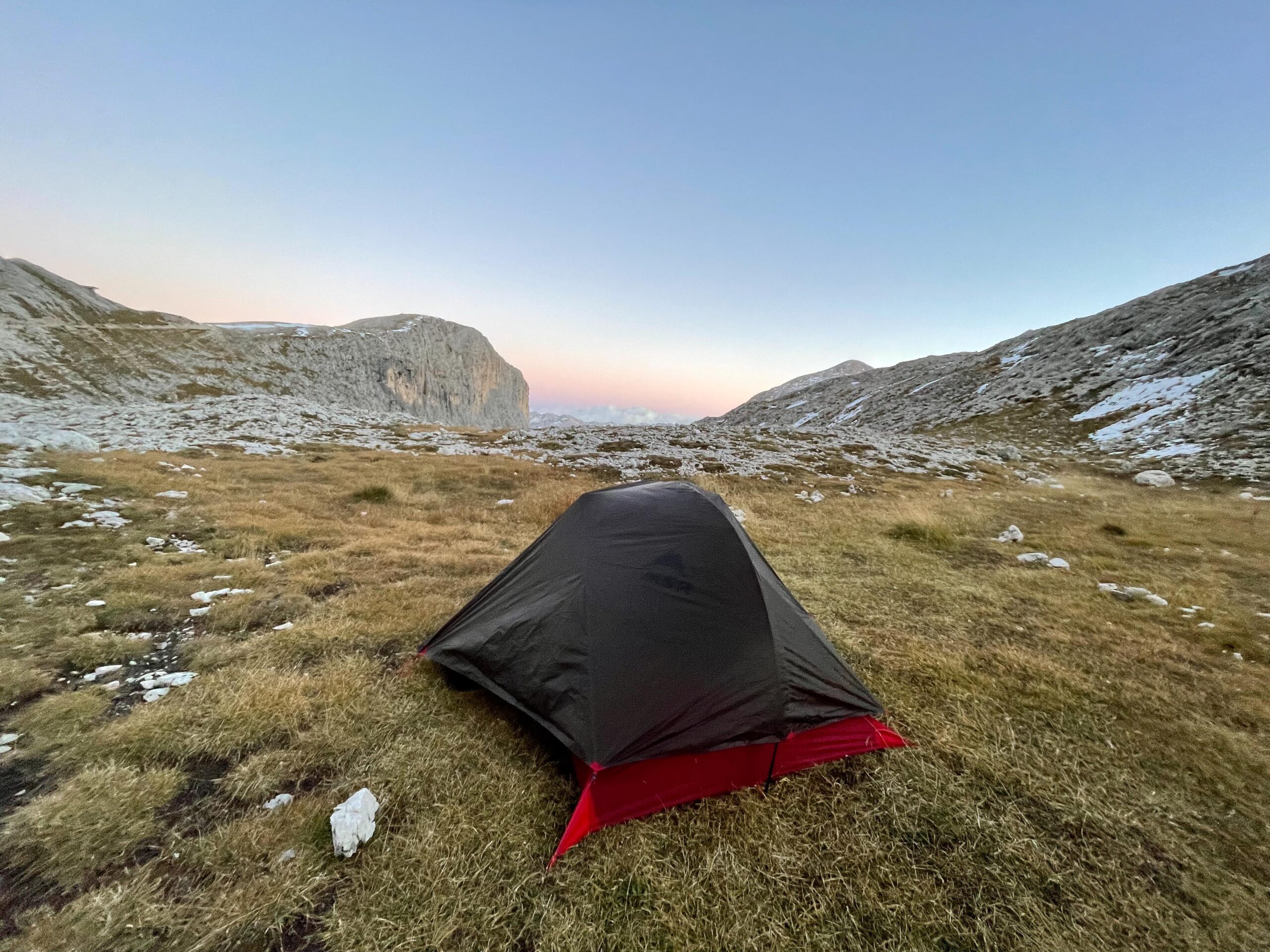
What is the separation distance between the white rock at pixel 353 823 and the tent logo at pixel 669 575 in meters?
3.03

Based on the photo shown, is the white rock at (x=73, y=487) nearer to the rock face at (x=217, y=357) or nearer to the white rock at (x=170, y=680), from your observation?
the white rock at (x=170, y=680)

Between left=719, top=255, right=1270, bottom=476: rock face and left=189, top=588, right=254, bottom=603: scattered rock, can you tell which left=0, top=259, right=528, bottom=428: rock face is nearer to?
left=189, top=588, right=254, bottom=603: scattered rock

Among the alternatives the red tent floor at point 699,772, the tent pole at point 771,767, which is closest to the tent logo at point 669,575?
the red tent floor at point 699,772

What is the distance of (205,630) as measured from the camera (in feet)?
20.6

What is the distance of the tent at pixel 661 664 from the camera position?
412cm

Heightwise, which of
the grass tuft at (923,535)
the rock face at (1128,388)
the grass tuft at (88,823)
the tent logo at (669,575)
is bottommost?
the grass tuft at (88,823)

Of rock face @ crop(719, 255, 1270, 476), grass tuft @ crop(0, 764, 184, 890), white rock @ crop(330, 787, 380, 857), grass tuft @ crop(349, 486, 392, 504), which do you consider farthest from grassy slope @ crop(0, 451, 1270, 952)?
rock face @ crop(719, 255, 1270, 476)

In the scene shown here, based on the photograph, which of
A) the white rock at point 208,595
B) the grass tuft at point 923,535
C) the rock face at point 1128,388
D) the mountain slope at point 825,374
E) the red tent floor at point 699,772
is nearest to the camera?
the red tent floor at point 699,772

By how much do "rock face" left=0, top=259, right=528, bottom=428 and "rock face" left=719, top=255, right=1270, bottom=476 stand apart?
216ft

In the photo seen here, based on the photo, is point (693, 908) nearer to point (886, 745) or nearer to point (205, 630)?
point (886, 745)

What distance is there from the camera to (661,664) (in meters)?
4.47

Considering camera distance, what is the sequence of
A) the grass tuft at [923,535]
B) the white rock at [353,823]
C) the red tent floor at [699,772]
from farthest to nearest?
the grass tuft at [923,535] → the red tent floor at [699,772] → the white rock at [353,823]

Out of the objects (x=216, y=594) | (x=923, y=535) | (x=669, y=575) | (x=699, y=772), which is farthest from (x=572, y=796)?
(x=923, y=535)

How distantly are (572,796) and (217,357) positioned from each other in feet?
286
